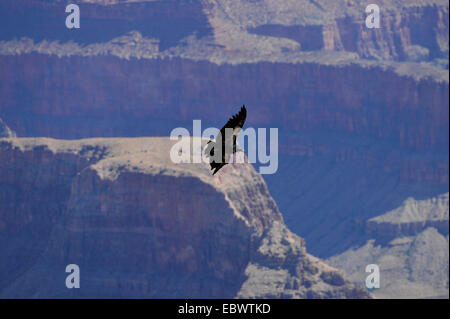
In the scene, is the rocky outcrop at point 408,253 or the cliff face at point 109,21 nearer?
the rocky outcrop at point 408,253

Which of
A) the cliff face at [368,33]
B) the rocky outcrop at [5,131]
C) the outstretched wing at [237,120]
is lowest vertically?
the outstretched wing at [237,120]

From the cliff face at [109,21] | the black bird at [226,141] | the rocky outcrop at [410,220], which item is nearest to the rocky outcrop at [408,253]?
the rocky outcrop at [410,220]

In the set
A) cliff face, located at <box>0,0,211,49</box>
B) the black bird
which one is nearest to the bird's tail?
the black bird

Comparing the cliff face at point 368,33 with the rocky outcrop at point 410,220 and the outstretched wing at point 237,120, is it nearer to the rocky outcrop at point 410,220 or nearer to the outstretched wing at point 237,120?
the rocky outcrop at point 410,220

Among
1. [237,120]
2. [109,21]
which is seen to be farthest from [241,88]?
[237,120]
